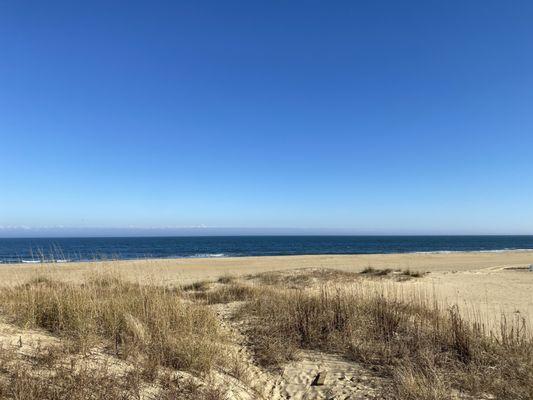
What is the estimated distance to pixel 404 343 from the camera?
650cm

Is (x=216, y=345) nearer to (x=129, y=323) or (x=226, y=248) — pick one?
(x=129, y=323)

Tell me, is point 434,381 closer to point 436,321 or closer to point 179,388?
point 436,321

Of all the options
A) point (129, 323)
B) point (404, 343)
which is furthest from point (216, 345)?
point (404, 343)

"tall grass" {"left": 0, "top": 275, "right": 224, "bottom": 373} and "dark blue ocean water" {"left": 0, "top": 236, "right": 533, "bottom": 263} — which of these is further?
"dark blue ocean water" {"left": 0, "top": 236, "right": 533, "bottom": 263}

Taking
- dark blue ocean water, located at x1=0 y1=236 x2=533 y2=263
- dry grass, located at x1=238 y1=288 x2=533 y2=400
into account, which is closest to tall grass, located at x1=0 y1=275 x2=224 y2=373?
dry grass, located at x1=238 y1=288 x2=533 y2=400

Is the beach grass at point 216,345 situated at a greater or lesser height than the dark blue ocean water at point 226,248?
greater

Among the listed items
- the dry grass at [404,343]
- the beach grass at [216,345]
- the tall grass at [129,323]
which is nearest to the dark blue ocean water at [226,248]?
the tall grass at [129,323]

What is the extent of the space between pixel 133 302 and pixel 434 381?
17.3ft

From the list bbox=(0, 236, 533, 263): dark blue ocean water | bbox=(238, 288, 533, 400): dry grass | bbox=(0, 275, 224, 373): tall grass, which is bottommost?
bbox=(0, 236, 533, 263): dark blue ocean water

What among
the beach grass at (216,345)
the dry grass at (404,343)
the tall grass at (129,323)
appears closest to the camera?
the beach grass at (216,345)

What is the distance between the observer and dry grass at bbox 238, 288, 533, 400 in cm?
494

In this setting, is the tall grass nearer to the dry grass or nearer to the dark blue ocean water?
the dry grass

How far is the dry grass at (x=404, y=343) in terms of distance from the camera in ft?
16.2

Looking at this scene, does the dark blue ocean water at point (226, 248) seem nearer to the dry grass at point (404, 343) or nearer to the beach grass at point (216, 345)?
the beach grass at point (216, 345)
